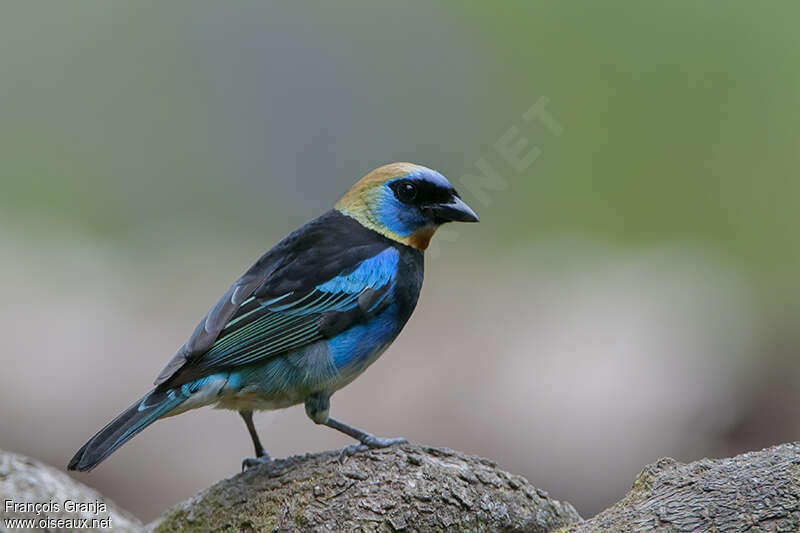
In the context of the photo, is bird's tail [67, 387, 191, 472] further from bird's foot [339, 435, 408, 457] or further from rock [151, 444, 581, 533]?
bird's foot [339, 435, 408, 457]

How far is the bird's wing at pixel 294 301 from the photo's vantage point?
480cm

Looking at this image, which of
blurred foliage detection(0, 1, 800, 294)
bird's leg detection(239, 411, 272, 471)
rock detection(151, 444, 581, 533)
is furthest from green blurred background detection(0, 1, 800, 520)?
rock detection(151, 444, 581, 533)

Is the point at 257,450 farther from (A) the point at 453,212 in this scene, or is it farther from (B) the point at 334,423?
(A) the point at 453,212

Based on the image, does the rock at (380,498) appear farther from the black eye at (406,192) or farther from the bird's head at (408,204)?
the black eye at (406,192)

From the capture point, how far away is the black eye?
17.4 ft

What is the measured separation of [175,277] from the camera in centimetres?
1164

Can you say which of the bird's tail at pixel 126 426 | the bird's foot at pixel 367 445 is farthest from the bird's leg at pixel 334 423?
the bird's tail at pixel 126 426

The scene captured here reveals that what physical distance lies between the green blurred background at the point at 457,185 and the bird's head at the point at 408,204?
4.04 meters

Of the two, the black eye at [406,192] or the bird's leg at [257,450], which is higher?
the black eye at [406,192]

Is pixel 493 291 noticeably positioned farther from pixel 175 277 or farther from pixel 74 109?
pixel 74 109

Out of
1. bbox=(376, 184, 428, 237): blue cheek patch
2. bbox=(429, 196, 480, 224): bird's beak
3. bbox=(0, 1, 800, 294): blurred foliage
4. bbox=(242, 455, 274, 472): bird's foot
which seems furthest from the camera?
bbox=(0, 1, 800, 294): blurred foliage

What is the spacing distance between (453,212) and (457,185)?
5105 mm

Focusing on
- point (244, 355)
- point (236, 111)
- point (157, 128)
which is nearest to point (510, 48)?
point (236, 111)
